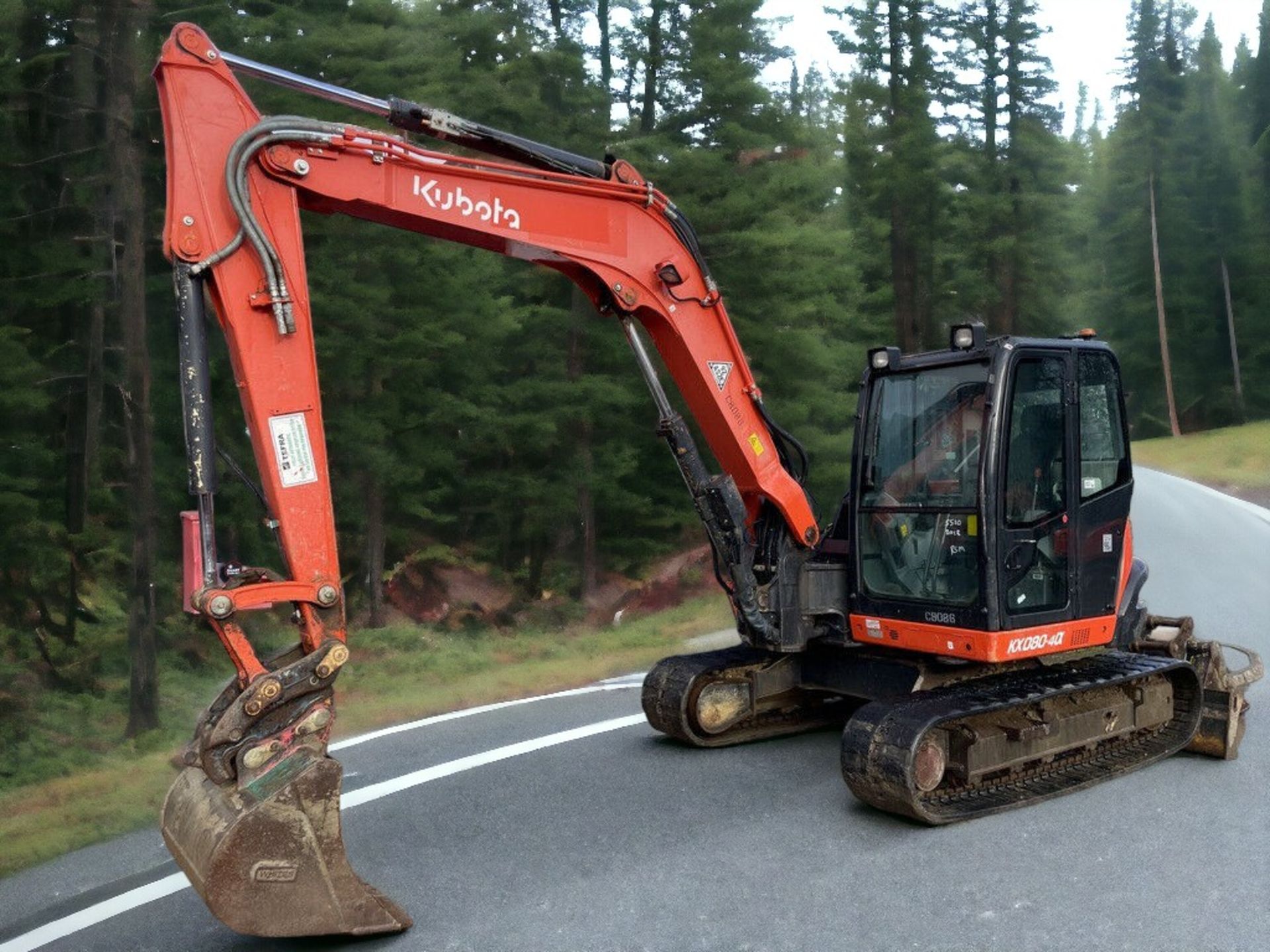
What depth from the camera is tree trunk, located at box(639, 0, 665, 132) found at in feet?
56.2

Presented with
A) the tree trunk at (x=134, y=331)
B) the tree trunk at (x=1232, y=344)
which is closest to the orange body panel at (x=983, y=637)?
the tree trunk at (x=134, y=331)

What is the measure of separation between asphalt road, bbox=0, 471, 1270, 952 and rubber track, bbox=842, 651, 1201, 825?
5.0 inches

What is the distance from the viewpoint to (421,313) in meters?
15.0

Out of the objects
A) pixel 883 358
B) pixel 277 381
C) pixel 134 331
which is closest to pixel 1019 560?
pixel 883 358

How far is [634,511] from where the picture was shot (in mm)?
18406

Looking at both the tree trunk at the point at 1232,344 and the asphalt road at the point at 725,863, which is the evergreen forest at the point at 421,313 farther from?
the tree trunk at the point at 1232,344

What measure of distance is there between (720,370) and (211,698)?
7.87m

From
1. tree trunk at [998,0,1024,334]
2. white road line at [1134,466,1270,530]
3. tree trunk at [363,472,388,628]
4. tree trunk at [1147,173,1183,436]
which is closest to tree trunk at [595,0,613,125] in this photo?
tree trunk at [363,472,388,628]

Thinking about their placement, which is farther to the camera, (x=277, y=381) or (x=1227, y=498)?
(x=1227, y=498)

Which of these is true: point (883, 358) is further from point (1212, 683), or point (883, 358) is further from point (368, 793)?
point (368, 793)

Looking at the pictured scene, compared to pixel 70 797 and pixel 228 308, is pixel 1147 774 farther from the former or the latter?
pixel 70 797

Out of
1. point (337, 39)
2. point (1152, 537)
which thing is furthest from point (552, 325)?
point (1152, 537)

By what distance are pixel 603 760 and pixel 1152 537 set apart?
14.4 meters

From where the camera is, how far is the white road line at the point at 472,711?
752cm
